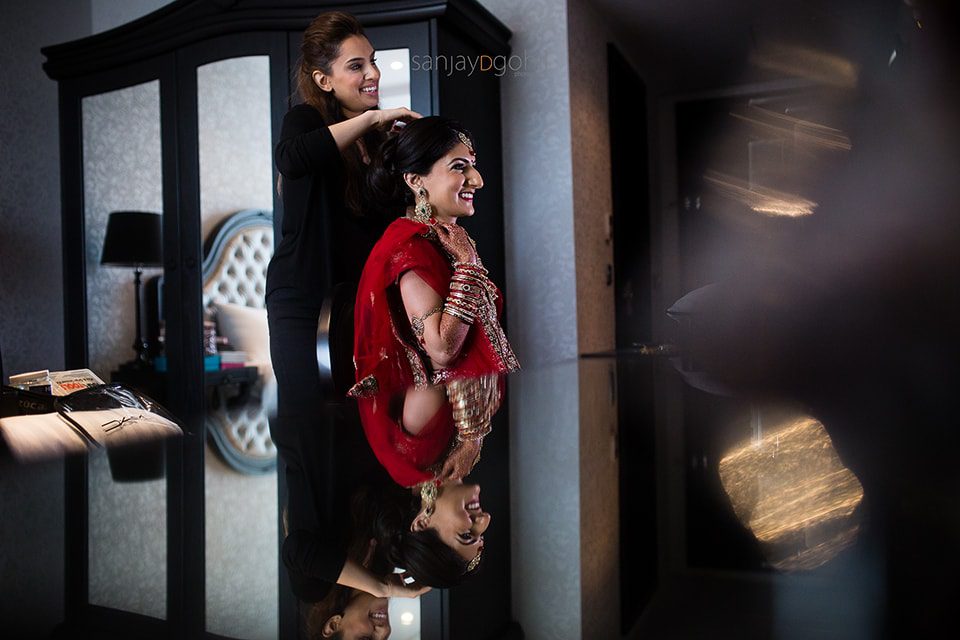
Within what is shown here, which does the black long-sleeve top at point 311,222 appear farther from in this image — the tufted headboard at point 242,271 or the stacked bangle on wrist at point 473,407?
the tufted headboard at point 242,271

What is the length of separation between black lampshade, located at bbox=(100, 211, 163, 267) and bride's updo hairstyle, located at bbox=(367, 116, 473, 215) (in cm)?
210

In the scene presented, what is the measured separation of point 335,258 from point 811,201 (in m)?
0.87

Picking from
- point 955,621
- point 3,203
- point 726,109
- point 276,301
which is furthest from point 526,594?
point 726,109

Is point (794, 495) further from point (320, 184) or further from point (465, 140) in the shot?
point (320, 184)

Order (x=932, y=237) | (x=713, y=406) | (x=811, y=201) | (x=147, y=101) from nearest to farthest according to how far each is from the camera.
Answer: (x=713, y=406) < (x=932, y=237) < (x=811, y=201) < (x=147, y=101)

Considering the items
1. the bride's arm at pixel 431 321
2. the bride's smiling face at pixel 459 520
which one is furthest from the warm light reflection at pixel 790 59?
the bride's smiling face at pixel 459 520

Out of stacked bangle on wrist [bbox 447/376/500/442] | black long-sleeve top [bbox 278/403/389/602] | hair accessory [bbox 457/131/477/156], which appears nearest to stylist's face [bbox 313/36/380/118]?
hair accessory [bbox 457/131/477/156]

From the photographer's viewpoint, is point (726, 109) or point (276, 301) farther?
point (726, 109)

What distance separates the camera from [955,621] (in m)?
0.12

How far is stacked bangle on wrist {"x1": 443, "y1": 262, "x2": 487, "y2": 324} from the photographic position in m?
1.01

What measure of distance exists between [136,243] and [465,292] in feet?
8.17

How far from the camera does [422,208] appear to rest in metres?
1.14

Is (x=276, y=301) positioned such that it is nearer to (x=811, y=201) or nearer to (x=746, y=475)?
(x=811, y=201)

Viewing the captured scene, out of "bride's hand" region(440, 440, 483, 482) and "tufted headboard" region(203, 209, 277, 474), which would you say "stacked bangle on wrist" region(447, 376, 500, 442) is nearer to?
"bride's hand" region(440, 440, 483, 482)
